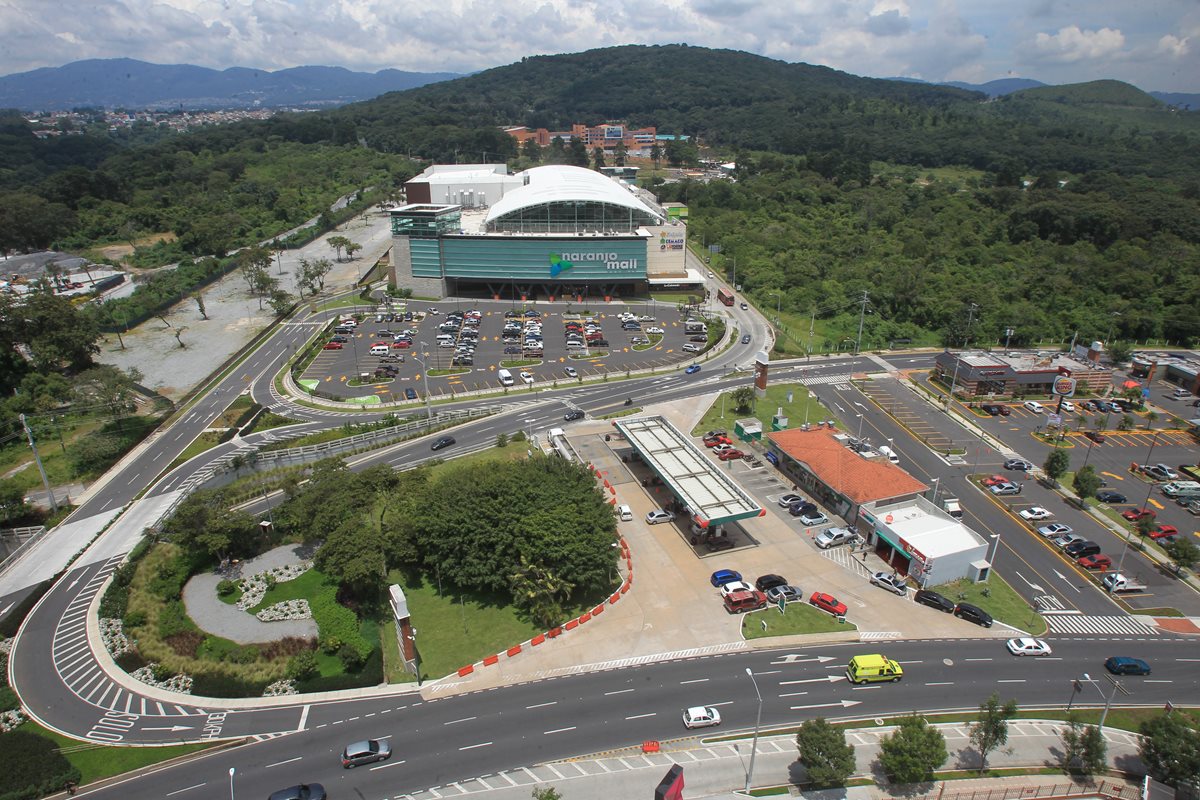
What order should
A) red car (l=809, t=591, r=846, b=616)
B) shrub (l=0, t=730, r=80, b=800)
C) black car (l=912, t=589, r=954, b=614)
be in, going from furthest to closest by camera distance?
black car (l=912, t=589, r=954, b=614), red car (l=809, t=591, r=846, b=616), shrub (l=0, t=730, r=80, b=800)

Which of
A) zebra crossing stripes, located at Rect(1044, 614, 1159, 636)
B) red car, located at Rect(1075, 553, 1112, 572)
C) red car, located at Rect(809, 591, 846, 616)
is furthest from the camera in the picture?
red car, located at Rect(1075, 553, 1112, 572)

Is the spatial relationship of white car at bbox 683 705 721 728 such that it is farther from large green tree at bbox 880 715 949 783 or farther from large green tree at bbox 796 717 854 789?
large green tree at bbox 880 715 949 783

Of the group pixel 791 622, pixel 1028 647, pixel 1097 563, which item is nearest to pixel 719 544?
pixel 791 622

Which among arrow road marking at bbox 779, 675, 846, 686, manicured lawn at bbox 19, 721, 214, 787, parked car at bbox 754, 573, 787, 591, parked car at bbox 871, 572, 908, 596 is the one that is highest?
parked car at bbox 754, 573, 787, 591

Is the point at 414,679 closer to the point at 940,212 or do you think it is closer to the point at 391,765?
the point at 391,765

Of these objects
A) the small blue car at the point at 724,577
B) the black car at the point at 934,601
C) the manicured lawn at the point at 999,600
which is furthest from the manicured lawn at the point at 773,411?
the black car at the point at 934,601

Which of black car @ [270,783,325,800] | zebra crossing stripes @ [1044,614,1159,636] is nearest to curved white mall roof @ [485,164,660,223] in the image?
zebra crossing stripes @ [1044,614,1159,636]

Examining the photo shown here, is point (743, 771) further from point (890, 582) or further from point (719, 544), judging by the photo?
point (890, 582)
